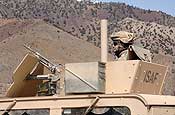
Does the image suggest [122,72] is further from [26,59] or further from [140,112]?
[26,59]

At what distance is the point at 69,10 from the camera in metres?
79.9

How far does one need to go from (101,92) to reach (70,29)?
65260 millimetres

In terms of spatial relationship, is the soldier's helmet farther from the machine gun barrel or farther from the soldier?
the machine gun barrel

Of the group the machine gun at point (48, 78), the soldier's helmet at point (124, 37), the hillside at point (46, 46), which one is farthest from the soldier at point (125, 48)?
the hillside at point (46, 46)

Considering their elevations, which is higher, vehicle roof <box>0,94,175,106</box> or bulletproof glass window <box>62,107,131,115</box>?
vehicle roof <box>0,94,175,106</box>

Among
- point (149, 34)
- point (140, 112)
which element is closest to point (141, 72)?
point (140, 112)

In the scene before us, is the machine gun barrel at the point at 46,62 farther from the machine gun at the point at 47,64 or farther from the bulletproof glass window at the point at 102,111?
the bulletproof glass window at the point at 102,111

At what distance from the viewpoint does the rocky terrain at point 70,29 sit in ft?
168

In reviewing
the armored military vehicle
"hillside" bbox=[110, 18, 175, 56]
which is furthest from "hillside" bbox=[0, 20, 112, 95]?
the armored military vehicle

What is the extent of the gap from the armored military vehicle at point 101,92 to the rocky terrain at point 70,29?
2626 cm

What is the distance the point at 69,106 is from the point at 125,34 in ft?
4.51

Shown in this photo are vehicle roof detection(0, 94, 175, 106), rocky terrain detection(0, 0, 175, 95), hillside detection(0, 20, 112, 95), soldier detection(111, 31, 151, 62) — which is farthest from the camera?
rocky terrain detection(0, 0, 175, 95)

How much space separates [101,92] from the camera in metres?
6.95

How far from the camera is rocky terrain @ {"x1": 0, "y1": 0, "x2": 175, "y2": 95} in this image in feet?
168
